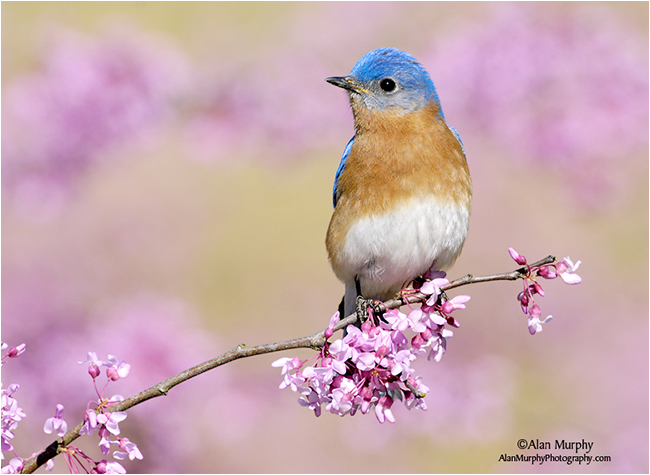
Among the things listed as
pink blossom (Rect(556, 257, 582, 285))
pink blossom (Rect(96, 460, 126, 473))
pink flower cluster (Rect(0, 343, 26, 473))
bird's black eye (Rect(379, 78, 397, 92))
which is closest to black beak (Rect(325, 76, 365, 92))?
bird's black eye (Rect(379, 78, 397, 92))

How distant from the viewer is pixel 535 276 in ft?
8.45

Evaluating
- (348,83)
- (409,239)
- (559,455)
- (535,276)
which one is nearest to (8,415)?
(535,276)

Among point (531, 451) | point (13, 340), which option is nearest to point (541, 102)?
point (531, 451)

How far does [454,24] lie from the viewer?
7.72 meters

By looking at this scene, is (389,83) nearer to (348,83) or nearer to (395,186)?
(348,83)

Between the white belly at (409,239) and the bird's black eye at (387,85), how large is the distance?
0.80 meters

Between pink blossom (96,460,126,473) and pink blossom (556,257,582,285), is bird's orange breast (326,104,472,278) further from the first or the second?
pink blossom (96,460,126,473)

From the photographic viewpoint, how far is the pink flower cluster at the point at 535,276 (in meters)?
2.51

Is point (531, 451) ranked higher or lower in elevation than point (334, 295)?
lower

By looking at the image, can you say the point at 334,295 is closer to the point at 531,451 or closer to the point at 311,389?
the point at 531,451

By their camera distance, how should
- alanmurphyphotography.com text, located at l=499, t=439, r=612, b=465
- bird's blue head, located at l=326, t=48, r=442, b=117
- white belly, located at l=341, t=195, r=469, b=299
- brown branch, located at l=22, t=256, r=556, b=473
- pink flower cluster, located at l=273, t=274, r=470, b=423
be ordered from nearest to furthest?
brown branch, located at l=22, t=256, r=556, b=473
pink flower cluster, located at l=273, t=274, r=470, b=423
white belly, located at l=341, t=195, r=469, b=299
bird's blue head, located at l=326, t=48, r=442, b=117
alanmurphyphotography.com text, located at l=499, t=439, r=612, b=465

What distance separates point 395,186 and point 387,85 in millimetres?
733

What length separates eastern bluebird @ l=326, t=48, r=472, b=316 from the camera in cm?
360

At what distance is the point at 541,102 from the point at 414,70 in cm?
388
